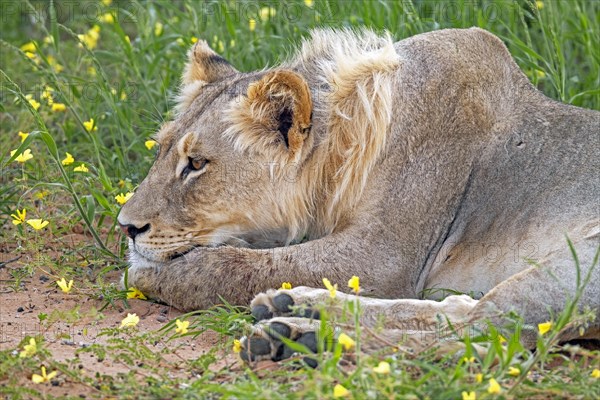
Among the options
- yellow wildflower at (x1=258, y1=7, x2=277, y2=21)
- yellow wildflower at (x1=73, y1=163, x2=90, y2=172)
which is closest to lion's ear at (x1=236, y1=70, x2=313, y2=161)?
yellow wildflower at (x1=73, y1=163, x2=90, y2=172)

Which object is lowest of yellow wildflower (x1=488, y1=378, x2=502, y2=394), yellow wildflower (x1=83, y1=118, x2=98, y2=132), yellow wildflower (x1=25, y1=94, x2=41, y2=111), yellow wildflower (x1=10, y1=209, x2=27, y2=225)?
yellow wildflower (x1=10, y1=209, x2=27, y2=225)

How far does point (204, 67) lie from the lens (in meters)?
5.66

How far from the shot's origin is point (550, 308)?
13.6ft

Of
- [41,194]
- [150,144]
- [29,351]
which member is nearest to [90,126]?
[150,144]

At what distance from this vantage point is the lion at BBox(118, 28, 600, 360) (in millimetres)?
4895

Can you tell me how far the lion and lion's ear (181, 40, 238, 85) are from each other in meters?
0.31

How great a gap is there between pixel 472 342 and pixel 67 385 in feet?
5.04

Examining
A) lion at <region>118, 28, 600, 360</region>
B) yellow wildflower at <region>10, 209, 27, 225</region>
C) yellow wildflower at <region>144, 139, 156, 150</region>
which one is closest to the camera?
lion at <region>118, 28, 600, 360</region>

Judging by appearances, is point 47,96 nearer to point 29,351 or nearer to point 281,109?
point 281,109

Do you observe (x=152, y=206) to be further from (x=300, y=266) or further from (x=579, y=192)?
(x=579, y=192)

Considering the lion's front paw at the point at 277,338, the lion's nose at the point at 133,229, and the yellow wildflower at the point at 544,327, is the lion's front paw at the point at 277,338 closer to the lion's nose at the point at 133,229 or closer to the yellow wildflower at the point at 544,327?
the yellow wildflower at the point at 544,327

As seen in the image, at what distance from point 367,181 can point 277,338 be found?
1.12 m

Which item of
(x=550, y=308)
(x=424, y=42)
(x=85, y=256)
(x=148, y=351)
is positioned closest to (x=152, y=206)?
(x=85, y=256)

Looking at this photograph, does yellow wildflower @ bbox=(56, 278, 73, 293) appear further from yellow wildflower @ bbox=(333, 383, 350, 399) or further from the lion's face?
yellow wildflower @ bbox=(333, 383, 350, 399)
